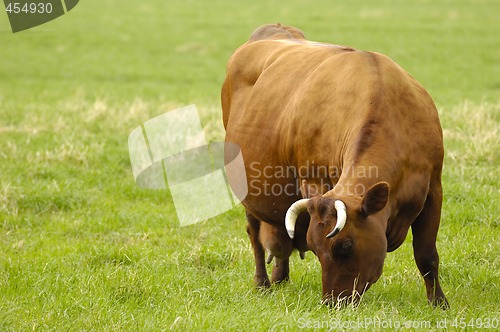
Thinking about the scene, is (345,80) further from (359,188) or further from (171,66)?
(171,66)

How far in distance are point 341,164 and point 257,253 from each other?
1.62m

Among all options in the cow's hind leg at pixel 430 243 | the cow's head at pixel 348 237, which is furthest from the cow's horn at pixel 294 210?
the cow's hind leg at pixel 430 243

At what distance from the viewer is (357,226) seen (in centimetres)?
479

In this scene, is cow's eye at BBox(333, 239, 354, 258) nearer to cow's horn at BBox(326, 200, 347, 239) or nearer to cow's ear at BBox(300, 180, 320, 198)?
cow's horn at BBox(326, 200, 347, 239)

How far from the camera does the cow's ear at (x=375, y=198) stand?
15.3ft

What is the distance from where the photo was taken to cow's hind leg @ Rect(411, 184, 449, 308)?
541 cm

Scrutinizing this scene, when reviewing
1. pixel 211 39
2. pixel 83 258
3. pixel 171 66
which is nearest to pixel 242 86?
pixel 83 258

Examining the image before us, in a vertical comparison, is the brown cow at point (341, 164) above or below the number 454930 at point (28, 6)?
above

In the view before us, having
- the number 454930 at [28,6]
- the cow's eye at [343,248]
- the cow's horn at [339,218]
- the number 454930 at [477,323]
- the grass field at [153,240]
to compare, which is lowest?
the number 454930 at [28,6]

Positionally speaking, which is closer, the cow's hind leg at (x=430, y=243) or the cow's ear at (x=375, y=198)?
the cow's ear at (x=375, y=198)

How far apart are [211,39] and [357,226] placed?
23396 mm

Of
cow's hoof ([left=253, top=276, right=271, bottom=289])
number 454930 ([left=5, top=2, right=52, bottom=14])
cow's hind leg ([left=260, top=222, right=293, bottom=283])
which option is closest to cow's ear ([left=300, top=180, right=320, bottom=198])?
cow's hind leg ([left=260, top=222, right=293, bottom=283])

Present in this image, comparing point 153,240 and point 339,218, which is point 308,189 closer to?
point 339,218

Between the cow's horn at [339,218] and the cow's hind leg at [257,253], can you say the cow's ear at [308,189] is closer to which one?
the cow's horn at [339,218]
